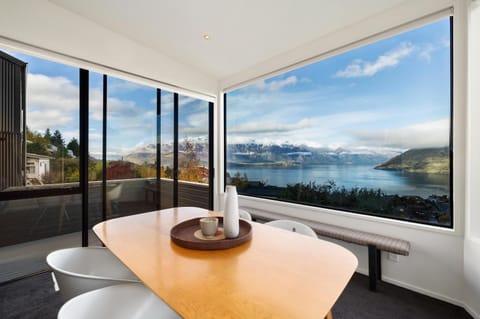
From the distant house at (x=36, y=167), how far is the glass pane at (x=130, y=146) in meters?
0.63

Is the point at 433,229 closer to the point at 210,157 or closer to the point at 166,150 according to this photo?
the point at 210,157

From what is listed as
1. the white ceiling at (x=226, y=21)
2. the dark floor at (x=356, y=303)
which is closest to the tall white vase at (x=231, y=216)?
the dark floor at (x=356, y=303)

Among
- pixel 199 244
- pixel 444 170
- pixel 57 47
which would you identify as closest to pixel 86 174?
pixel 57 47

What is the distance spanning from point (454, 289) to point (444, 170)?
3.48 feet

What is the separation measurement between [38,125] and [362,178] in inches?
147

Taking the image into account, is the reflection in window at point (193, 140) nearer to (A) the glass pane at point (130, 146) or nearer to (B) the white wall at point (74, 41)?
(A) the glass pane at point (130, 146)

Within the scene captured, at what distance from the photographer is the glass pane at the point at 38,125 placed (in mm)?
2211

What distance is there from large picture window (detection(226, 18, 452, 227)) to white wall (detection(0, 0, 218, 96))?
1.62m

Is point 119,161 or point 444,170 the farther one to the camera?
point 119,161

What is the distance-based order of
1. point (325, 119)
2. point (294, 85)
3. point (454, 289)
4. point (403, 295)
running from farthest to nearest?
point (294, 85), point (325, 119), point (403, 295), point (454, 289)

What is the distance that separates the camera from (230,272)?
40.5 inches

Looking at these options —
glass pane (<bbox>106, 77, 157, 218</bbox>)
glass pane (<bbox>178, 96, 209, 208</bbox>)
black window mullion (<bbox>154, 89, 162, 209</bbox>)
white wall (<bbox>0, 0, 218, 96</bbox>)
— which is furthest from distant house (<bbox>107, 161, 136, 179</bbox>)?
white wall (<bbox>0, 0, 218, 96</bbox>)

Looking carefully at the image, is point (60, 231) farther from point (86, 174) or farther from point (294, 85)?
point (294, 85)

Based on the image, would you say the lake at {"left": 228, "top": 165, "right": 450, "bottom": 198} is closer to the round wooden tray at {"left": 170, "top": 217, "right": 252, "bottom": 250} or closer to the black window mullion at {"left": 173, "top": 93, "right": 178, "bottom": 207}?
the black window mullion at {"left": 173, "top": 93, "right": 178, "bottom": 207}
